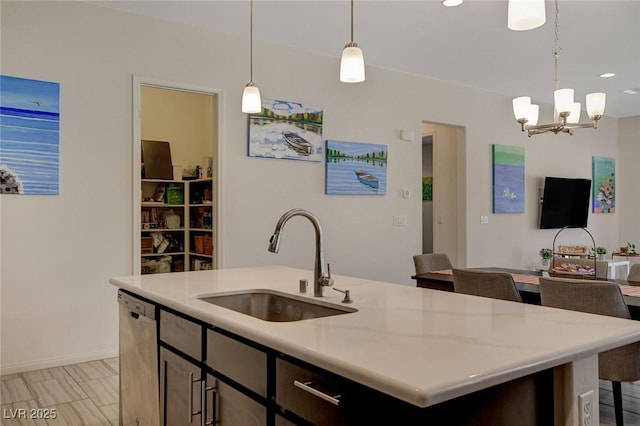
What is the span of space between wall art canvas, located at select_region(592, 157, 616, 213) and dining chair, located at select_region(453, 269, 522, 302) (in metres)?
6.06

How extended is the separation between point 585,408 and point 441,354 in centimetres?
41

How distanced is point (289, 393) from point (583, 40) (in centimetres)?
462

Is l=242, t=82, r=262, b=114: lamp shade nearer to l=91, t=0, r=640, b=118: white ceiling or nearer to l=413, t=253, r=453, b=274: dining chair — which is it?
l=91, t=0, r=640, b=118: white ceiling

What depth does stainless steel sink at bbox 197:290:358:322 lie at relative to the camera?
199 centimetres

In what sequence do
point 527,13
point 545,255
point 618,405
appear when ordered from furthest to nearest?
point 545,255 < point 618,405 < point 527,13

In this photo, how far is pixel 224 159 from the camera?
4.43 m

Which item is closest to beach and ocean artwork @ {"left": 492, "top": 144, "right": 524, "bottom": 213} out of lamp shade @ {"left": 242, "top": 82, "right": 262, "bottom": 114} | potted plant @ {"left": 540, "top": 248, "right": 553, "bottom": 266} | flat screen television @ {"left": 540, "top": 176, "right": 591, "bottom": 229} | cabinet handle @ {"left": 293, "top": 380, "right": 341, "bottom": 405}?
flat screen television @ {"left": 540, "top": 176, "right": 591, "bottom": 229}

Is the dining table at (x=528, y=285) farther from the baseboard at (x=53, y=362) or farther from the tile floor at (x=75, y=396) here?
the baseboard at (x=53, y=362)

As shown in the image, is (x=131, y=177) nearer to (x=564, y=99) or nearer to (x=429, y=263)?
(x=429, y=263)

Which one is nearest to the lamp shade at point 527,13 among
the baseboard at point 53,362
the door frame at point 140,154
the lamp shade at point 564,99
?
the lamp shade at point 564,99

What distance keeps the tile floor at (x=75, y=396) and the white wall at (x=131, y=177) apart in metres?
0.21

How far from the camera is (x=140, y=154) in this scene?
4195mm

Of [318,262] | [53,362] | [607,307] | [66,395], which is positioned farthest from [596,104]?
[53,362]

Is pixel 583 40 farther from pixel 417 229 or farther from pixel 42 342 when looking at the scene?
pixel 42 342
